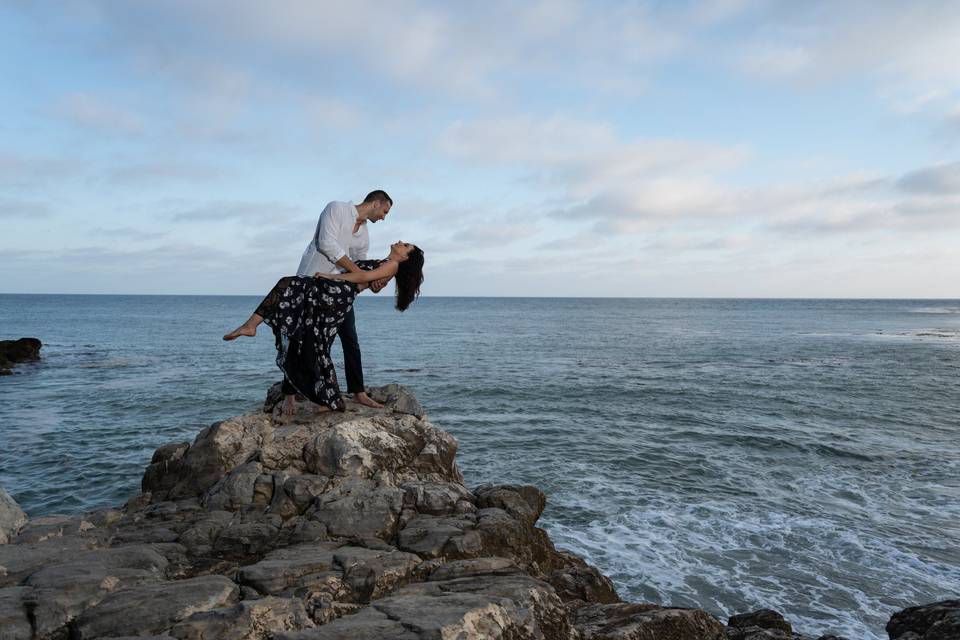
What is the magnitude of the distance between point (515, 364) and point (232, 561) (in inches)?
1232

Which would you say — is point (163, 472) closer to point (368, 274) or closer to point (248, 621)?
point (368, 274)

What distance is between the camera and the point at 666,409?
23.2m

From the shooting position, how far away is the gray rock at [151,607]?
435 centimetres

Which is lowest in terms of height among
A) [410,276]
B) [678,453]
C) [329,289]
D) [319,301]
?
[678,453]

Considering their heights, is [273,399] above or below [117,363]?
above

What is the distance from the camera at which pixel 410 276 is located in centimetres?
807

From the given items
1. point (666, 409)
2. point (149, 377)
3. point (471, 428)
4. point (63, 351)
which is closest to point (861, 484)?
point (666, 409)

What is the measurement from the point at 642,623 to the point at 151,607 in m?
4.11

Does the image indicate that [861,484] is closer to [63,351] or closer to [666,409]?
[666,409]

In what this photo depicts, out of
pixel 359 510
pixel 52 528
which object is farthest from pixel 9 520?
pixel 359 510

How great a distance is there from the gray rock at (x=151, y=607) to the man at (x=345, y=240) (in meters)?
3.38

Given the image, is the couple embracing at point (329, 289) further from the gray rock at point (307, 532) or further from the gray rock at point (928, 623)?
the gray rock at point (928, 623)

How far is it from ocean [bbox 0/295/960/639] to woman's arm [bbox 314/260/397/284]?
634 cm

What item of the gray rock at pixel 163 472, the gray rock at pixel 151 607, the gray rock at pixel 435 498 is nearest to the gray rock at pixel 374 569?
the gray rock at pixel 151 607
